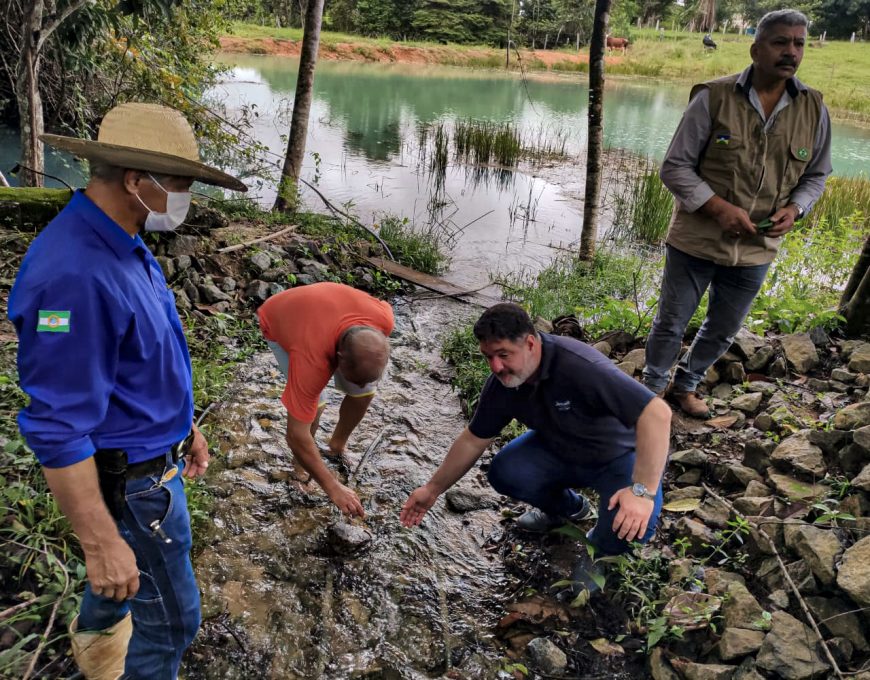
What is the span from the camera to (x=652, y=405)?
87.4 inches

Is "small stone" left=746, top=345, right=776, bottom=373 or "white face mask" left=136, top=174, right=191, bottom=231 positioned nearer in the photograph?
"white face mask" left=136, top=174, right=191, bottom=231

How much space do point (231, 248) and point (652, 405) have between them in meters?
4.42

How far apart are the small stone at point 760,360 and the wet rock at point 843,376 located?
352 millimetres

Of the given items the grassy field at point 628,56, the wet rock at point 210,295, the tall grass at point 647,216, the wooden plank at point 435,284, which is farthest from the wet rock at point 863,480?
the grassy field at point 628,56

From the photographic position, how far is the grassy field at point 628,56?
2780cm

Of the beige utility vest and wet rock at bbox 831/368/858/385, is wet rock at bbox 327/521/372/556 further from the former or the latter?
wet rock at bbox 831/368/858/385

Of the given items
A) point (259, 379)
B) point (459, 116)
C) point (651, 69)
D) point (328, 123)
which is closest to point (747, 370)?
point (259, 379)

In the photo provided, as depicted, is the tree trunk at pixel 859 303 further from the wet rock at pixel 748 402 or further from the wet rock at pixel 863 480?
the wet rock at pixel 863 480

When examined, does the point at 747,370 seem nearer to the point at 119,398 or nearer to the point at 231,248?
the point at 119,398

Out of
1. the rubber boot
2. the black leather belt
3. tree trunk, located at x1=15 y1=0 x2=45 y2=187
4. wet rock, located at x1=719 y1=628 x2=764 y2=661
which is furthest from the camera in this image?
tree trunk, located at x1=15 y1=0 x2=45 y2=187

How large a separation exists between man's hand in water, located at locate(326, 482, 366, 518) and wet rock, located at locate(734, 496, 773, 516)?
1693 millimetres

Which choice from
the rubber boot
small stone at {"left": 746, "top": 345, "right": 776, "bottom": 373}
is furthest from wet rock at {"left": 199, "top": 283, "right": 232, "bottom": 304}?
small stone at {"left": 746, "top": 345, "right": 776, "bottom": 373}

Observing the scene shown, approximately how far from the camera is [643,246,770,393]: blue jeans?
Result: 3.18 m

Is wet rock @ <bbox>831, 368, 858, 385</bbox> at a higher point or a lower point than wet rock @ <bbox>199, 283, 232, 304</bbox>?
higher
